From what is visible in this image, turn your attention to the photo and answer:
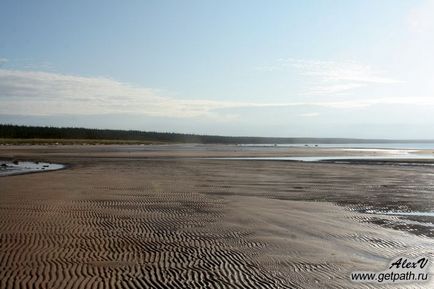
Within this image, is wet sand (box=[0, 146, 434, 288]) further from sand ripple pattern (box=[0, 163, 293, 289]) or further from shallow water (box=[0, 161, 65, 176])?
shallow water (box=[0, 161, 65, 176])

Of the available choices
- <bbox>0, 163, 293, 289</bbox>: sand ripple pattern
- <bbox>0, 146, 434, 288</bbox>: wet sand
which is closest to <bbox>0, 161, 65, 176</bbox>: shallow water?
<bbox>0, 146, 434, 288</bbox>: wet sand

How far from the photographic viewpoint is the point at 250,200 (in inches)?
830

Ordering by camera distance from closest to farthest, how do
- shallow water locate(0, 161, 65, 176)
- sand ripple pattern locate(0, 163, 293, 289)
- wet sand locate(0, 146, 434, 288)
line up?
sand ripple pattern locate(0, 163, 293, 289) → wet sand locate(0, 146, 434, 288) → shallow water locate(0, 161, 65, 176)

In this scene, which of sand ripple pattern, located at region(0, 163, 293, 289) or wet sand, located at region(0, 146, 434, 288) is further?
wet sand, located at region(0, 146, 434, 288)

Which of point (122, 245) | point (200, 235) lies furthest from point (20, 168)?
point (122, 245)

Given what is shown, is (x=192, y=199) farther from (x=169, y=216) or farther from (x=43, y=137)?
(x=43, y=137)

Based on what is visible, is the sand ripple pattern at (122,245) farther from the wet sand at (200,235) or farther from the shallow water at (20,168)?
the shallow water at (20,168)

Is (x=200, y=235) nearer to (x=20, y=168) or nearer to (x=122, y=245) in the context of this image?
(x=122, y=245)

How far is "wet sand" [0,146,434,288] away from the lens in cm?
966

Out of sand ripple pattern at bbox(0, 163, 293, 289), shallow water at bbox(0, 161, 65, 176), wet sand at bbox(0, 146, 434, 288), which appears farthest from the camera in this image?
shallow water at bbox(0, 161, 65, 176)

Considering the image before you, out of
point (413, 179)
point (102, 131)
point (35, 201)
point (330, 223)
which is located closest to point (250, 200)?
point (330, 223)

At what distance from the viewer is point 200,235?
13.7 meters

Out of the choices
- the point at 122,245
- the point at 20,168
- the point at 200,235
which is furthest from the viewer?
the point at 20,168

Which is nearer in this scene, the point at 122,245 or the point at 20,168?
the point at 122,245
